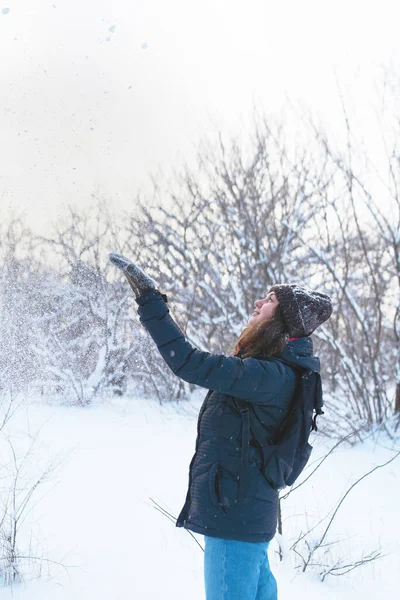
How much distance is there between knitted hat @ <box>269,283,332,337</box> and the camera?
179 centimetres

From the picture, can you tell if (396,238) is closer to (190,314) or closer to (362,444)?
(362,444)

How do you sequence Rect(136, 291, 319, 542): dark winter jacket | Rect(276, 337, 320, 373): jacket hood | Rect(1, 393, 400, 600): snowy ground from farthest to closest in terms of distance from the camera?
Rect(1, 393, 400, 600): snowy ground < Rect(276, 337, 320, 373): jacket hood < Rect(136, 291, 319, 542): dark winter jacket

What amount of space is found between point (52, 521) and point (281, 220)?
21.7 feet

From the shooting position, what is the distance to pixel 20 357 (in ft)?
37.5

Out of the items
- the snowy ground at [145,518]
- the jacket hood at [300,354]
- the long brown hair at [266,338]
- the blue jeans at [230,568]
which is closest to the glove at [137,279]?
the long brown hair at [266,338]

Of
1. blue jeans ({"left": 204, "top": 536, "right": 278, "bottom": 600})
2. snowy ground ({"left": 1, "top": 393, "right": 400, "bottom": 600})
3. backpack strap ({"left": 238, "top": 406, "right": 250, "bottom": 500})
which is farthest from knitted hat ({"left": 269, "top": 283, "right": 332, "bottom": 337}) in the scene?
snowy ground ({"left": 1, "top": 393, "right": 400, "bottom": 600})

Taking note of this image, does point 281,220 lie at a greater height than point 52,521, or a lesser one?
greater

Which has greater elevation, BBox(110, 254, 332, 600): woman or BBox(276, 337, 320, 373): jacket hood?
BBox(276, 337, 320, 373): jacket hood

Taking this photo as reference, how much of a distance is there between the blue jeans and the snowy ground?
1432mm

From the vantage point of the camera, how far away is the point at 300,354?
1.79 metres

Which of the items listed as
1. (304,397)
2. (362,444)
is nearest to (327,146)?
(362,444)

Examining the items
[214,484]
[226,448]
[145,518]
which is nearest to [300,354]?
[226,448]

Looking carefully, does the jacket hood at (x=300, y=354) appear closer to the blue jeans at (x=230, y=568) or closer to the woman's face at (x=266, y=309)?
the woman's face at (x=266, y=309)

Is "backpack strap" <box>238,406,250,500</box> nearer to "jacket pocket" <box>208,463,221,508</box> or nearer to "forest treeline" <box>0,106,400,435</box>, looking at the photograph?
"jacket pocket" <box>208,463,221,508</box>
